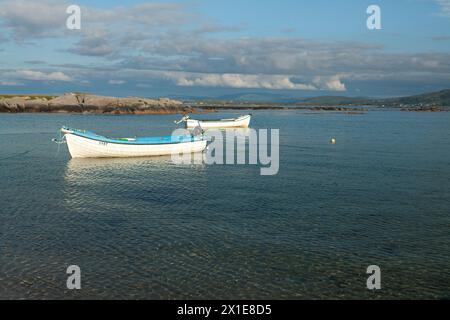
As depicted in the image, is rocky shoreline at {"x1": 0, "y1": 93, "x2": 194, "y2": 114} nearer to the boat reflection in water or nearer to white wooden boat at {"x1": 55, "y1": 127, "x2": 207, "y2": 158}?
white wooden boat at {"x1": 55, "y1": 127, "x2": 207, "y2": 158}

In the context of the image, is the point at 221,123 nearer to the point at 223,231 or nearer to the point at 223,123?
the point at 223,123

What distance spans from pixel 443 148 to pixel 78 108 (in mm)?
93932

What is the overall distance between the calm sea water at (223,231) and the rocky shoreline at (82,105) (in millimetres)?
86371

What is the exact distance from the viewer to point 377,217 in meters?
19.9

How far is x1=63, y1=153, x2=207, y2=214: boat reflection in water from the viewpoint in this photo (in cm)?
2198

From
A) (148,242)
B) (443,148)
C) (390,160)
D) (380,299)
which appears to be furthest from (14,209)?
(443,148)

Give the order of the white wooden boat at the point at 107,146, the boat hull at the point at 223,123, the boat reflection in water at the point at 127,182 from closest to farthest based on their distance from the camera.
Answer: the boat reflection in water at the point at 127,182 → the white wooden boat at the point at 107,146 → the boat hull at the point at 223,123

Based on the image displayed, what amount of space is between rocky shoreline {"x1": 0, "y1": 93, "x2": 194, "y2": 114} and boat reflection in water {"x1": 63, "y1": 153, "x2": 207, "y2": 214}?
84.6 m

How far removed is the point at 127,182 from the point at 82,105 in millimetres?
96380

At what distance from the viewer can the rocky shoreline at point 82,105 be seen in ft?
371

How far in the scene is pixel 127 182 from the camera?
2745 centimetres

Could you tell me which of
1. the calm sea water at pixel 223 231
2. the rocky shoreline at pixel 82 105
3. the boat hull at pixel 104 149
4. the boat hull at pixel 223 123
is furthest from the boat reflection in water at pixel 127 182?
the rocky shoreline at pixel 82 105

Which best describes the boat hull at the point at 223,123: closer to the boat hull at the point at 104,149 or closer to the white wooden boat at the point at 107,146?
the white wooden boat at the point at 107,146

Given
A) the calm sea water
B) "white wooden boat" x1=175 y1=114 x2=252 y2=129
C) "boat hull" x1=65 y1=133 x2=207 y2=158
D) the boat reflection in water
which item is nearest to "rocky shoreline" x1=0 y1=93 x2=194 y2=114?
"white wooden boat" x1=175 y1=114 x2=252 y2=129
